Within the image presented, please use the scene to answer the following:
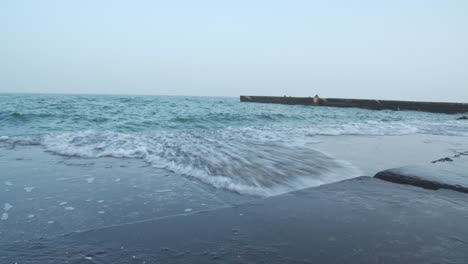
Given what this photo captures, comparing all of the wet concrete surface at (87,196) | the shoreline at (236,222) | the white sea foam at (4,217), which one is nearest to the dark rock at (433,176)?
the shoreline at (236,222)

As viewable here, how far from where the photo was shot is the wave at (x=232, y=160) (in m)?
3.64

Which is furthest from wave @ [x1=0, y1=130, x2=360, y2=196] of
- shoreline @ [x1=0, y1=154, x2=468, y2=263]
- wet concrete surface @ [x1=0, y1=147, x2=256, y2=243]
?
shoreline @ [x1=0, y1=154, x2=468, y2=263]

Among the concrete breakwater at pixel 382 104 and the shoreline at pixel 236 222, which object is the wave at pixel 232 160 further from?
the concrete breakwater at pixel 382 104

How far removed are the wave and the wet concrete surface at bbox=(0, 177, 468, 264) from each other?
74cm

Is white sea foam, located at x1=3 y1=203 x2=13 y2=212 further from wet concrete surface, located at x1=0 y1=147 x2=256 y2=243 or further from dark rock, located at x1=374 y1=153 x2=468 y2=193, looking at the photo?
dark rock, located at x1=374 y1=153 x2=468 y2=193

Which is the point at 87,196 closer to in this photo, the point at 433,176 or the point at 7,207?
the point at 7,207

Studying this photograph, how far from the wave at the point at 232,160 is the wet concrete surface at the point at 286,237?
745mm

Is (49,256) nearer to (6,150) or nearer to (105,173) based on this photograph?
(105,173)

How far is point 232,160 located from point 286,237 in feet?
8.97

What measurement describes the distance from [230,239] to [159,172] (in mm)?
2253

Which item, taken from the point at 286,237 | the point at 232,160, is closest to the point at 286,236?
the point at 286,237

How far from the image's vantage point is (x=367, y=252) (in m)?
1.85

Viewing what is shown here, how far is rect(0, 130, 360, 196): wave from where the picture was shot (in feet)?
11.9

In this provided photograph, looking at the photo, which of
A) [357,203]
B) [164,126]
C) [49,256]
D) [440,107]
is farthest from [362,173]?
[440,107]
